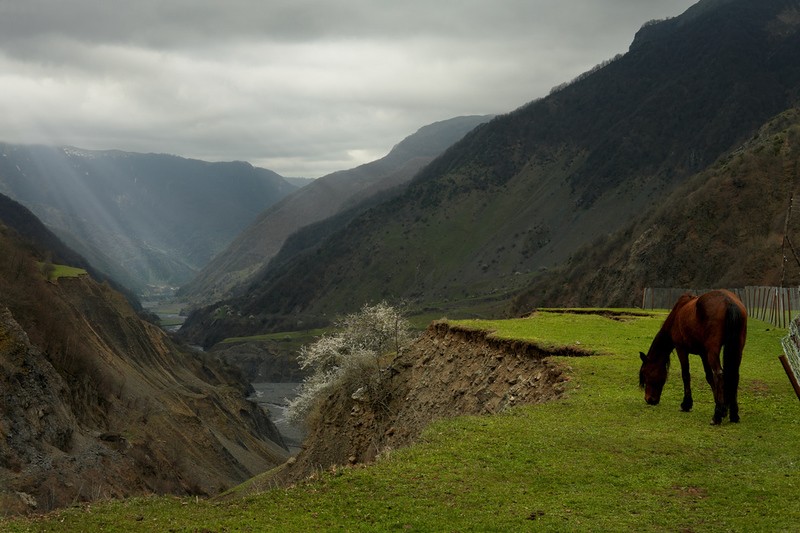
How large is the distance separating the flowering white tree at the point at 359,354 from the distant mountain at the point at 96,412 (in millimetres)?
10448

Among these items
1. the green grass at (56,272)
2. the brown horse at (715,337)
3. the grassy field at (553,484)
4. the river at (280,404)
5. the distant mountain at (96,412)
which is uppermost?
the brown horse at (715,337)

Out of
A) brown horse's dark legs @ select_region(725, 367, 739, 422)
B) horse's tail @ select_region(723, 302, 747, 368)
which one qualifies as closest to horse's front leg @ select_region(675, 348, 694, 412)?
brown horse's dark legs @ select_region(725, 367, 739, 422)

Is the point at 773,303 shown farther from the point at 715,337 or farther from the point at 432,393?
the point at 715,337

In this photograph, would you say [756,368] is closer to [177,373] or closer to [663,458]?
[663,458]

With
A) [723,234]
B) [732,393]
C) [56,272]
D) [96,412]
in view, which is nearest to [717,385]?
[732,393]

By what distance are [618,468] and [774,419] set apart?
216 inches

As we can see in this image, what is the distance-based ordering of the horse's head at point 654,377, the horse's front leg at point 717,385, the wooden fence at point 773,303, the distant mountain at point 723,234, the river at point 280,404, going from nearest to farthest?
the horse's front leg at point 717,385
the horse's head at point 654,377
the wooden fence at point 773,303
the distant mountain at point 723,234
the river at point 280,404

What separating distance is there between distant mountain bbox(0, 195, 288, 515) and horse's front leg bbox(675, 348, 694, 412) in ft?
58.4

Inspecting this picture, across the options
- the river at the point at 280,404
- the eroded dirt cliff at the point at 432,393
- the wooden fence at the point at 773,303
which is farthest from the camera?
the river at the point at 280,404

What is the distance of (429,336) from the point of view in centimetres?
4150

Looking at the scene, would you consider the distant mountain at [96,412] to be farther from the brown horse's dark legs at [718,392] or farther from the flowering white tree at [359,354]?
the brown horse's dark legs at [718,392]

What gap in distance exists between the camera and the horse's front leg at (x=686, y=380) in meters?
18.9

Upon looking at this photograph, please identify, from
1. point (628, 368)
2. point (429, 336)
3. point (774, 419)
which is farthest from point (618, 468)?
point (429, 336)

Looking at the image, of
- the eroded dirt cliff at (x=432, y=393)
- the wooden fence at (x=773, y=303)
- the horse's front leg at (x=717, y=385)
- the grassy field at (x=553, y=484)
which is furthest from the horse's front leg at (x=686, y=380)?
the wooden fence at (x=773, y=303)
